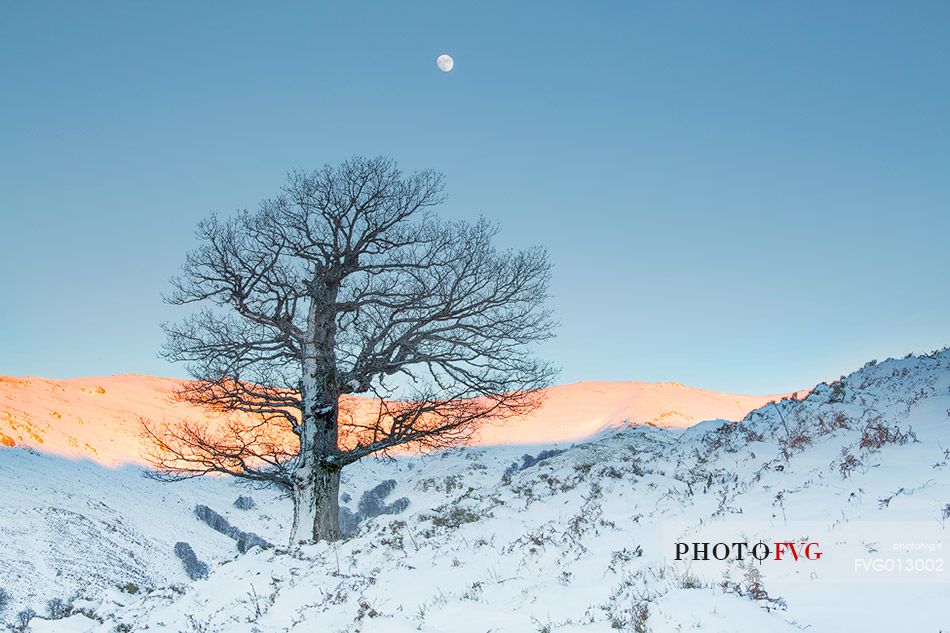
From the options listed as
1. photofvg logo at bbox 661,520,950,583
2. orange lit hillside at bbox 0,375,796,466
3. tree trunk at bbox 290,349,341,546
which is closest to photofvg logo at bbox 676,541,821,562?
photofvg logo at bbox 661,520,950,583

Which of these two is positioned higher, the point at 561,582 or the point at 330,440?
the point at 330,440

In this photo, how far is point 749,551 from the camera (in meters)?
6.04

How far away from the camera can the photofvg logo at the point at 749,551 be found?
5.63 metres

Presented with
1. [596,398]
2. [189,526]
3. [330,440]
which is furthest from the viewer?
[596,398]

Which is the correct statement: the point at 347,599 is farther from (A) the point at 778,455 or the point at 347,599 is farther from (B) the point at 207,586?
(A) the point at 778,455

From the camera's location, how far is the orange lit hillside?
83.3 ft

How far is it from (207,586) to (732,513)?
28.6 ft

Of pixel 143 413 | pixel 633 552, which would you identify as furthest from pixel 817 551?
pixel 143 413

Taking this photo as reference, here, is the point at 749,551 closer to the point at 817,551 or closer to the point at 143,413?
the point at 817,551

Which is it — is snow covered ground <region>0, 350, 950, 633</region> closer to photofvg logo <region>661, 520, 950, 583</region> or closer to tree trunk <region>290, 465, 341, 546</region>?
photofvg logo <region>661, 520, 950, 583</region>

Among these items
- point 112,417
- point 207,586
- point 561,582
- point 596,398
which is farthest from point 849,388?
point 596,398

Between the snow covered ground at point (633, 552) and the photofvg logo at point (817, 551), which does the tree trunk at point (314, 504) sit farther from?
the photofvg logo at point (817, 551)

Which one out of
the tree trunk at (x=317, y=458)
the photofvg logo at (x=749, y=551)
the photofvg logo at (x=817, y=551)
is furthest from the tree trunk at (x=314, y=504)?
the photofvg logo at (x=749, y=551)

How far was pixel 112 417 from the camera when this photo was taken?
32.8m
